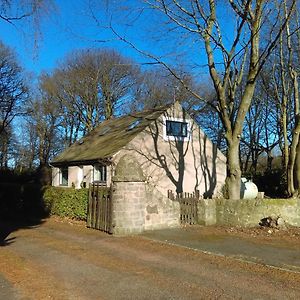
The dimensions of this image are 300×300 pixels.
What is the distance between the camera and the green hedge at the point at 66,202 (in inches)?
695

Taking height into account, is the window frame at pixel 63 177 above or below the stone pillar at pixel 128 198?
above

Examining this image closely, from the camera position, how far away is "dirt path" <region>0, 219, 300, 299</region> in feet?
22.6

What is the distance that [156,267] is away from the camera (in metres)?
8.95

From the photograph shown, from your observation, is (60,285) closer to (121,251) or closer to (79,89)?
(121,251)

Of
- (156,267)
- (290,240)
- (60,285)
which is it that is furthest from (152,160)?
(60,285)

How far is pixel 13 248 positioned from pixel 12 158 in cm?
4491

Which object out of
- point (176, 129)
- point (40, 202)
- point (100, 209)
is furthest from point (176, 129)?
point (100, 209)

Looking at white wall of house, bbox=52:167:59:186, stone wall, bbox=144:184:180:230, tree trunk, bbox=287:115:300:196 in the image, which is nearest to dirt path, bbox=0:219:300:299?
stone wall, bbox=144:184:180:230

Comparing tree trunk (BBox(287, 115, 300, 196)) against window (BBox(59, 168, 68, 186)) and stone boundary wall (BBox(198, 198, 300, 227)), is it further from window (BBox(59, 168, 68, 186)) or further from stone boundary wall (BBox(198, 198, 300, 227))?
window (BBox(59, 168, 68, 186))

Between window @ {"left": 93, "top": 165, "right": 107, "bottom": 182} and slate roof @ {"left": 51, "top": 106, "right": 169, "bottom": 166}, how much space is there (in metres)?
0.71

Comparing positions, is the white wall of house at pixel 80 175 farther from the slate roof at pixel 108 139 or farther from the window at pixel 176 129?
the window at pixel 176 129

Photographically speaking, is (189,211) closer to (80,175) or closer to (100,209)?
(100,209)

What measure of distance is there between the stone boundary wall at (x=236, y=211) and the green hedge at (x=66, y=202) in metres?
4.92

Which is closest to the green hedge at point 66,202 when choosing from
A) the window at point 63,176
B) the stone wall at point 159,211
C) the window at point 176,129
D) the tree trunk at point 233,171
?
the stone wall at point 159,211
